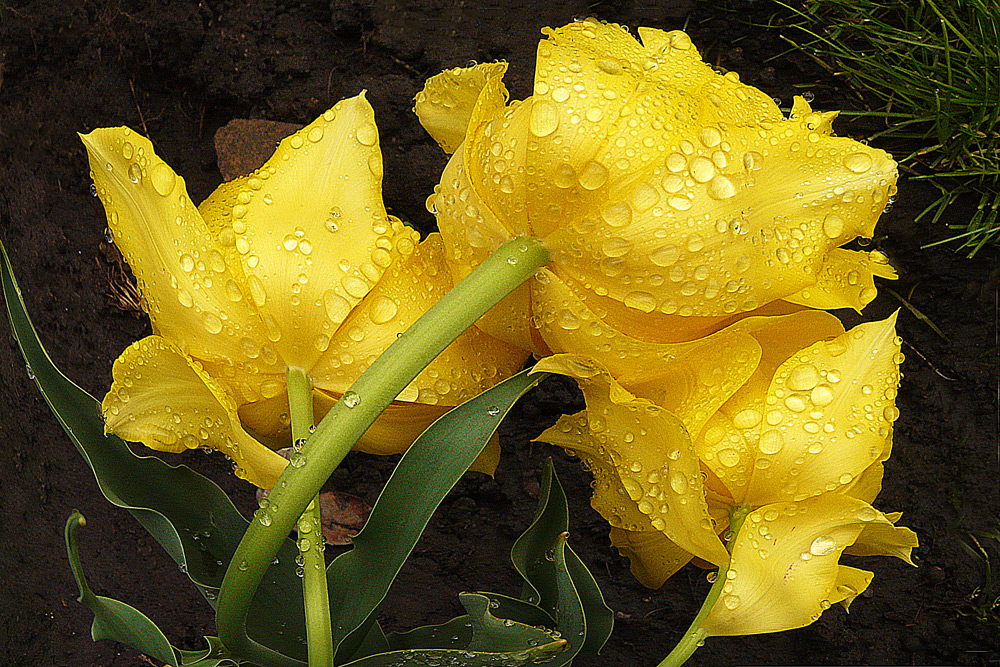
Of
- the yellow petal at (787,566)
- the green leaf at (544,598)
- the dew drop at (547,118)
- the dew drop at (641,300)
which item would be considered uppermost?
the dew drop at (547,118)

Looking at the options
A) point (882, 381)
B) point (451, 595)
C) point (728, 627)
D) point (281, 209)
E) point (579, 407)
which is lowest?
point (451, 595)

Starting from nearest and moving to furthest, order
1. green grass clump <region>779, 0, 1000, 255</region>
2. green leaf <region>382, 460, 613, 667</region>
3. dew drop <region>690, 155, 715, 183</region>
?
dew drop <region>690, 155, 715, 183</region> → green leaf <region>382, 460, 613, 667</region> → green grass clump <region>779, 0, 1000, 255</region>

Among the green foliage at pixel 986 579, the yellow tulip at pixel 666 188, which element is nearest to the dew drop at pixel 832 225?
the yellow tulip at pixel 666 188

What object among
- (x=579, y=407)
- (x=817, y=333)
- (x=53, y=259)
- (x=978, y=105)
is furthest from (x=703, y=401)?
(x=53, y=259)

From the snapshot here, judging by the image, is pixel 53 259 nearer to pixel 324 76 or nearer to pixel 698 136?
pixel 324 76

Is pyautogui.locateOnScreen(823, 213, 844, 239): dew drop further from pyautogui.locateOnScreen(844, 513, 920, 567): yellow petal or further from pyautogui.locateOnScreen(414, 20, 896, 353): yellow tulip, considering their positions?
pyautogui.locateOnScreen(844, 513, 920, 567): yellow petal

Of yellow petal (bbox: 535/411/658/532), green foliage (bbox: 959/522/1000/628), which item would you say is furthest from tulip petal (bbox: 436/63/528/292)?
green foliage (bbox: 959/522/1000/628)

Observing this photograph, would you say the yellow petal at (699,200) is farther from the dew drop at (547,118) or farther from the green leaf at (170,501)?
the green leaf at (170,501)
